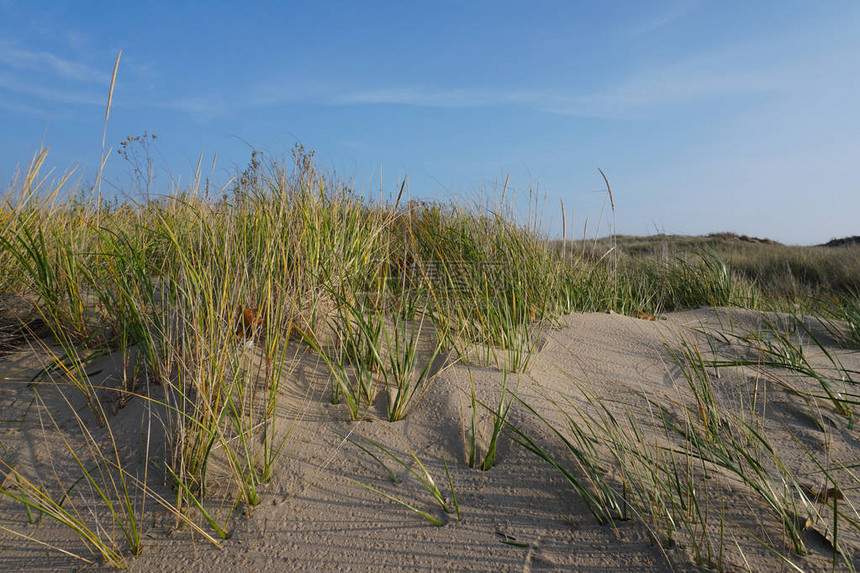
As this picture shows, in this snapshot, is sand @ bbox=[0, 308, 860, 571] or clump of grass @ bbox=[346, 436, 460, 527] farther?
clump of grass @ bbox=[346, 436, 460, 527]

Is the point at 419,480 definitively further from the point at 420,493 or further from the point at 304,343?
the point at 304,343

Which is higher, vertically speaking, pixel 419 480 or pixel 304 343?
pixel 304 343

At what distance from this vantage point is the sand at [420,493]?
151cm

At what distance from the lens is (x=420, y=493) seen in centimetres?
175

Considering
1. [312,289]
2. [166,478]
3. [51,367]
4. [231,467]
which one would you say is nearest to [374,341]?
[312,289]

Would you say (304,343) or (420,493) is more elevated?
(304,343)

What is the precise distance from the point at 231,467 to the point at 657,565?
1.35 m

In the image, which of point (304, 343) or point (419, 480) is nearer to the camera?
point (419, 480)

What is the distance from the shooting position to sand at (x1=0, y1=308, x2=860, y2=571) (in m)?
1.51

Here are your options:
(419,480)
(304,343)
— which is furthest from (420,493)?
(304,343)

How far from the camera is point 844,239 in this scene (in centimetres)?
1706

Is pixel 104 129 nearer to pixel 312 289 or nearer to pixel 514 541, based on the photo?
pixel 312 289

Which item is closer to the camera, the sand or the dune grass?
the sand

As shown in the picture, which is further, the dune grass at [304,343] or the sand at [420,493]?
the dune grass at [304,343]
